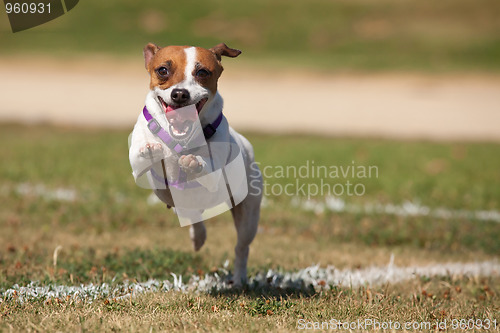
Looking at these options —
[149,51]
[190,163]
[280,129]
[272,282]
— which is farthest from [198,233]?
[280,129]

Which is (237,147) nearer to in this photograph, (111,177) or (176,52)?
(176,52)

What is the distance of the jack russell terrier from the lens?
4285mm

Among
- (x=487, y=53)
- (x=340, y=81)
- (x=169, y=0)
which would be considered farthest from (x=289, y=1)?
(x=340, y=81)

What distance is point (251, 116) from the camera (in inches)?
698

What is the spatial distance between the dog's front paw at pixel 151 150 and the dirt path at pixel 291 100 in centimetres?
1146

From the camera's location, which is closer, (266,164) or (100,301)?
(100,301)

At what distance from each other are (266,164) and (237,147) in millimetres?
6680

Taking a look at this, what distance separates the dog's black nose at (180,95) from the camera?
4145 mm

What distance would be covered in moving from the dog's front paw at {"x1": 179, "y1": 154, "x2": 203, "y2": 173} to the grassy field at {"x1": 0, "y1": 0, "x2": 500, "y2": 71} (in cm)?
2390

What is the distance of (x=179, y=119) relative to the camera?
434cm

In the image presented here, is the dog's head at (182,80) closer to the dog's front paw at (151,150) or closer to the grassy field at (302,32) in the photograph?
the dog's front paw at (151,150)

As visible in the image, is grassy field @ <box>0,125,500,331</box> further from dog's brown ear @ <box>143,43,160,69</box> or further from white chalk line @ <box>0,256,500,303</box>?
dog's brown ear @ <box>143,43,160,69</box>

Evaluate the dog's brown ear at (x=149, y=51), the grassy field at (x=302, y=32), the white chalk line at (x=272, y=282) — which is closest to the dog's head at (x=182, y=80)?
the dog's brown ear at (x=149, y=51)

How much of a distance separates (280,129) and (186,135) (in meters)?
11.7
